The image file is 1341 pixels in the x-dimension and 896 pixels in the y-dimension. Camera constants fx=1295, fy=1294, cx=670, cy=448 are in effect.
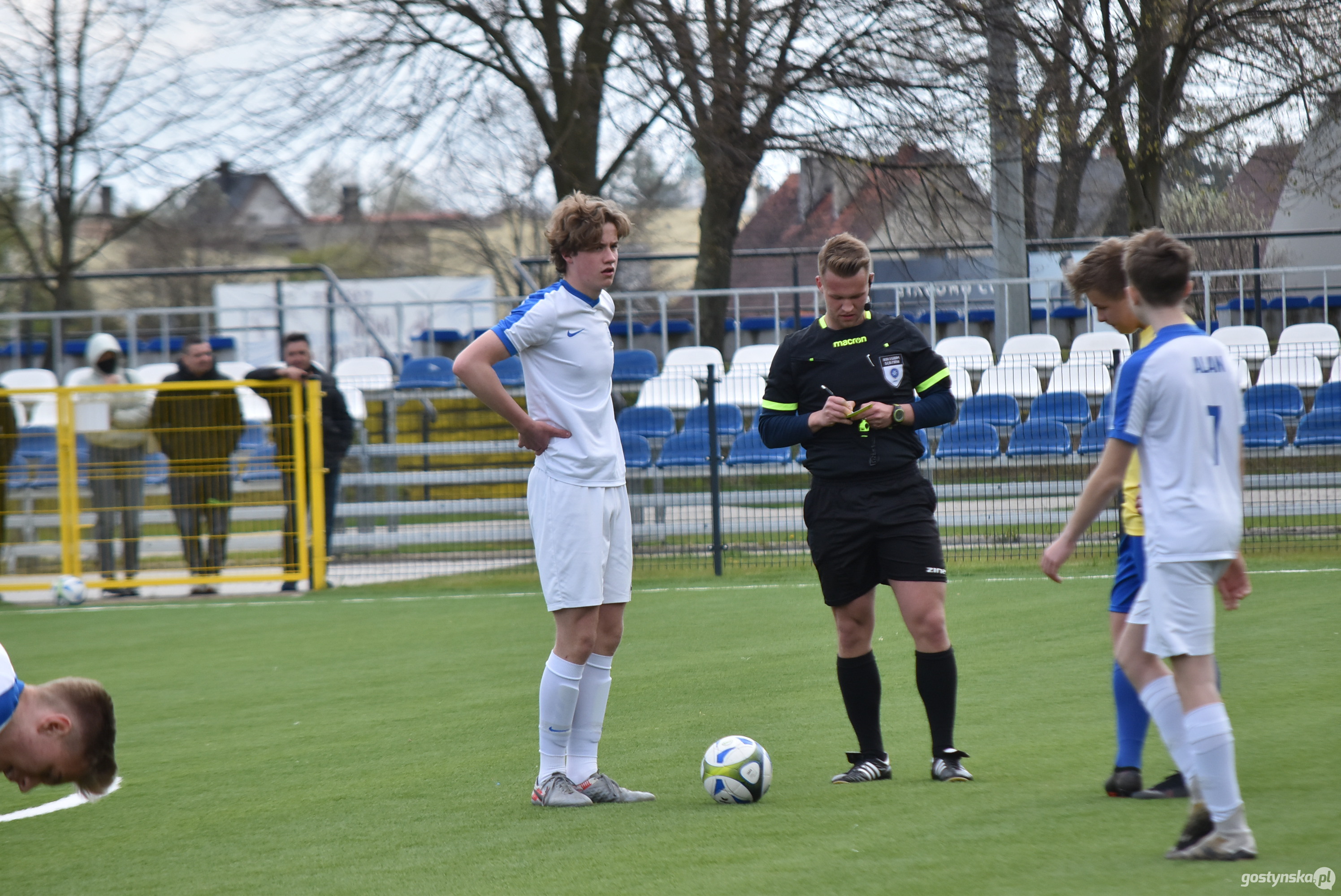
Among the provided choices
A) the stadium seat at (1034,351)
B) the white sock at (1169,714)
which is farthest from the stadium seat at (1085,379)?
the white sock at (1169,714)

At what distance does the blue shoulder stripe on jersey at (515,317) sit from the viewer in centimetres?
429

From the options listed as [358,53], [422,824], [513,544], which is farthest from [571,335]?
[358,53]

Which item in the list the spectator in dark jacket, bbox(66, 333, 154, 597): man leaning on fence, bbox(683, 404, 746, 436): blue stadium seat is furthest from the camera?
bbox(683, 404, 746, 436): blue stadium seat

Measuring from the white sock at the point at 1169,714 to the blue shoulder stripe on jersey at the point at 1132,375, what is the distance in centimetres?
79

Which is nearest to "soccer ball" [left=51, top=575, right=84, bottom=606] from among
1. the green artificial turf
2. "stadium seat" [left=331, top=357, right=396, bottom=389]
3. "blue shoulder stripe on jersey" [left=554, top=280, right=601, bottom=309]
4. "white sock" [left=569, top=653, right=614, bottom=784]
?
the green artificial turf

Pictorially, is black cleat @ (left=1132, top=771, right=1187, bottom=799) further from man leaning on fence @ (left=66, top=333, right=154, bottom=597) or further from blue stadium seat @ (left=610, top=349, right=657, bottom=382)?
blue stadium seat @ (left=610, top=349, right=657, bottom=382)

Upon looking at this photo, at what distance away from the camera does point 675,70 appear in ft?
50.5

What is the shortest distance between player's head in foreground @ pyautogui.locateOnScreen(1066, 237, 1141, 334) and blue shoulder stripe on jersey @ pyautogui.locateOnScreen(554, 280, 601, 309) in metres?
1.58

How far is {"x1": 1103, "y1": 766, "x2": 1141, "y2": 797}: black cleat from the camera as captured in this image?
405 centimetres

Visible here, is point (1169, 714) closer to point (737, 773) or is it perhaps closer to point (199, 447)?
point (737, 773)

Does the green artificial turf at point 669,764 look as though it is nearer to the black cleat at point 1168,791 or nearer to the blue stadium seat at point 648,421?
the black cleat at point 1168,791

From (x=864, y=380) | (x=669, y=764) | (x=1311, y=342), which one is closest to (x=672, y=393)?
(x=1311, y=342)

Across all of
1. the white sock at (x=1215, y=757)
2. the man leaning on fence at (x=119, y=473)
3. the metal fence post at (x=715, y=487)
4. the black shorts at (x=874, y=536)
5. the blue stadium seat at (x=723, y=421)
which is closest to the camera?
the white sock at (x=1215, y=757)

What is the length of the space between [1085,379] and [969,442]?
1.33 metres
